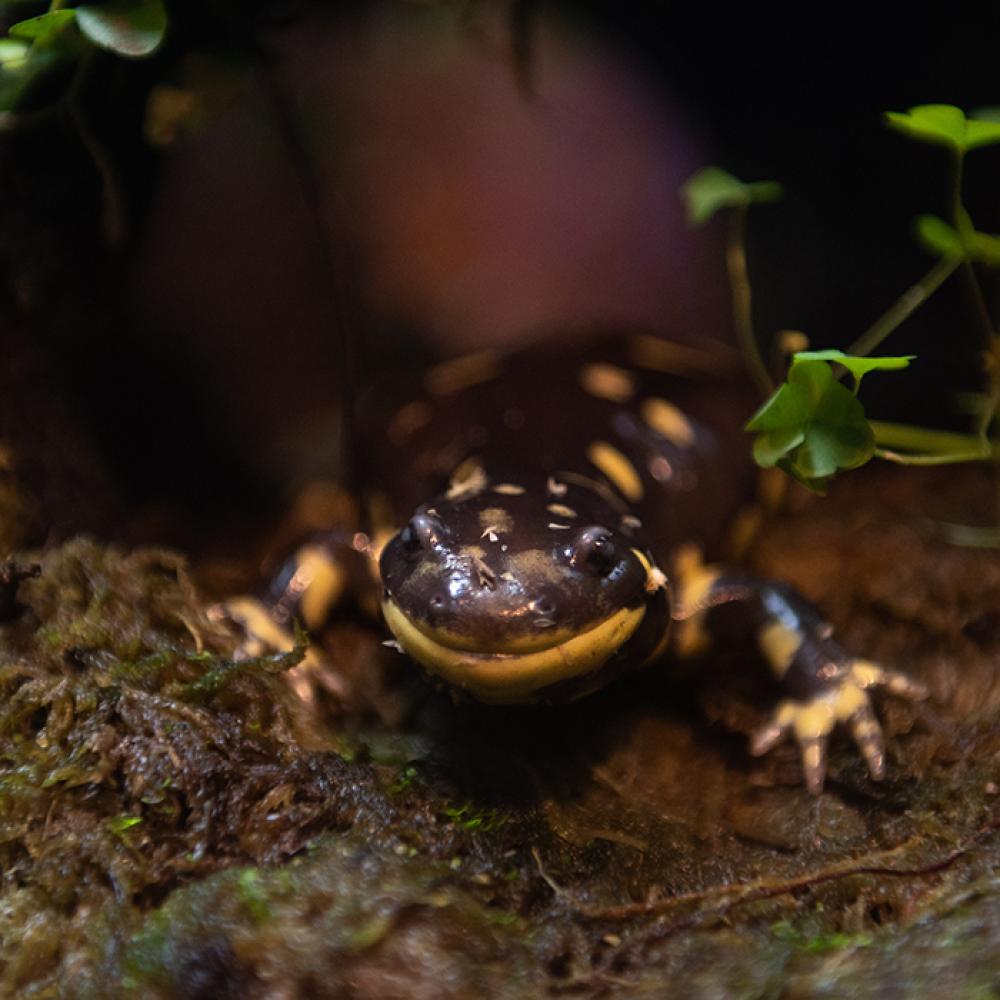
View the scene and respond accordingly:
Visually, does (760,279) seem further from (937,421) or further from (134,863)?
(134,863)

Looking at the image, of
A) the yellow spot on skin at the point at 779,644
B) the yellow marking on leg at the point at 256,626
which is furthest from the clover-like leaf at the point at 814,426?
the yellow marking on leg at the point at 256,626

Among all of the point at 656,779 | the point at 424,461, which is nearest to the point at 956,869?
the point at 656,779

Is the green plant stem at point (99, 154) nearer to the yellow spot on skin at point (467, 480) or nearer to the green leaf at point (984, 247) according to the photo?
the yellow spot on skin at point (467, 480)

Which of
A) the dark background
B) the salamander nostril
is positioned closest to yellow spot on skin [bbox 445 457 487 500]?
the salamander nostril

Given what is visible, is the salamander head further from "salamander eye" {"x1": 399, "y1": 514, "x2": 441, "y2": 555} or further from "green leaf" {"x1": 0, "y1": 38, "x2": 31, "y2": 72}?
"green leaf" {"x1": 0, "y1": 38, "x2": 31, "y2": 72}

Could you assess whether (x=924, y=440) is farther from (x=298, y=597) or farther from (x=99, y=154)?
(x=99, y=154)

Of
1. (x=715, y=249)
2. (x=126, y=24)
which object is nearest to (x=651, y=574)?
(x=126, y=24)
